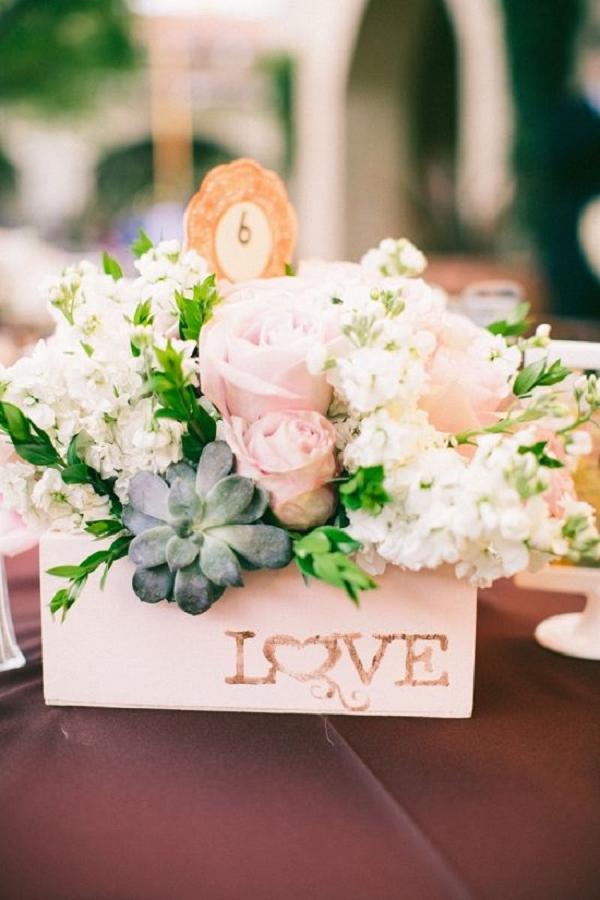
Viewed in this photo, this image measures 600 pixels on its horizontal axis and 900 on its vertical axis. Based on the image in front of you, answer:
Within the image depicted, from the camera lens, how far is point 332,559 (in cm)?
70

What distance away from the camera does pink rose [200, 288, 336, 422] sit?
2.44ft

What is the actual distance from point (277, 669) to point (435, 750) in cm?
16

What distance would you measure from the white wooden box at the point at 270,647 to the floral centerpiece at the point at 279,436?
0.03 m

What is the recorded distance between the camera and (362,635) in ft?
2.70

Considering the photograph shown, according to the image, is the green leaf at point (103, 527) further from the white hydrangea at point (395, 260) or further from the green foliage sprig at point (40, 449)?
the white hydrangea at point (395, 260)

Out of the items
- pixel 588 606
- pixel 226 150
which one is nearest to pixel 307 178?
pixel 226 150

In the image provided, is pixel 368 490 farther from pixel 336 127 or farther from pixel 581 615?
pixel 336 127

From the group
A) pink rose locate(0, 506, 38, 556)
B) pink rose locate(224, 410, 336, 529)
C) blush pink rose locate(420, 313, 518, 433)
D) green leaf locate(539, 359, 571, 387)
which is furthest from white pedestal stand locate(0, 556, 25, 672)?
green leaf locate(539, 359, 571, 387)

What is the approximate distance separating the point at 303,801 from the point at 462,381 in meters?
0.39

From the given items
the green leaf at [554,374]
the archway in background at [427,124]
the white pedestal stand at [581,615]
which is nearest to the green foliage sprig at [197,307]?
the green leaf at [554,374]

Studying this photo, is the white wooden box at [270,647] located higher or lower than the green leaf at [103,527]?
lower

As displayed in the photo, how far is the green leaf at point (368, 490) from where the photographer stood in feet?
2.34

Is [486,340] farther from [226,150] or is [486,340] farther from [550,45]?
[226,150]

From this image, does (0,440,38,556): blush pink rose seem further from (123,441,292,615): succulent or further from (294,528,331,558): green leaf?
(294,528,331,558): green leaf
